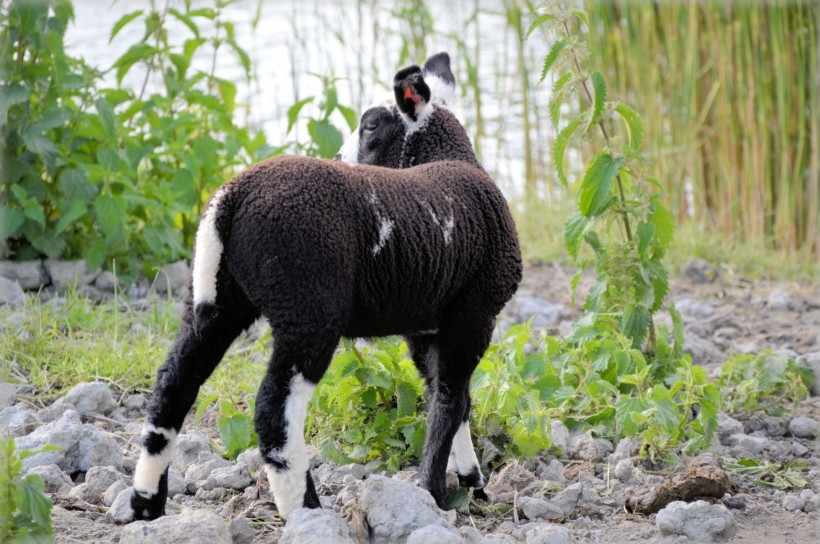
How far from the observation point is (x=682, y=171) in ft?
25.7

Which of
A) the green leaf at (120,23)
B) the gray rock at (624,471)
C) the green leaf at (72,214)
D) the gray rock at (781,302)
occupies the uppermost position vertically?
the green leaf at (120,23)

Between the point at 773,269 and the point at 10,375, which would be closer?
the point at 10,375

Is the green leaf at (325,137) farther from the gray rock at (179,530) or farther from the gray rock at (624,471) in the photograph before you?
the gray rock at (179,530)

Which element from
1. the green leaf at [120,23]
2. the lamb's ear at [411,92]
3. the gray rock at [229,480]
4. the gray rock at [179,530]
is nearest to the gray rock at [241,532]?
the gray rock at [179,530]

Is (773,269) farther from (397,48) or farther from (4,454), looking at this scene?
(4,454)

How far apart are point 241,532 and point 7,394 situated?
4.92 feet

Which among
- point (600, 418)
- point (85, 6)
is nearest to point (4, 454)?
point (600, 418)

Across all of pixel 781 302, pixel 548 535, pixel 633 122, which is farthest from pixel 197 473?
pixel 781 302

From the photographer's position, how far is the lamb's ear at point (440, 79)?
152 inches

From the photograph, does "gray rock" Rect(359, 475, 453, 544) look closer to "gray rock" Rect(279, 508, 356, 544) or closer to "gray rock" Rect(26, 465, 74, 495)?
"gray rock" Rect(279, 508, 356, 544)

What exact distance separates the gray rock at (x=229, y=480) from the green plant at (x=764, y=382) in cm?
216

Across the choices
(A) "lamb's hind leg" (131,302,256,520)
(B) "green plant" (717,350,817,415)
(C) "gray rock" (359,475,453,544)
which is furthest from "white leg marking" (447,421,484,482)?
(B) "green plant" (717,350,817,415)

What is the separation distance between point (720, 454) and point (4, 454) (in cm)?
266

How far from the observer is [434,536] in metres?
2.87
